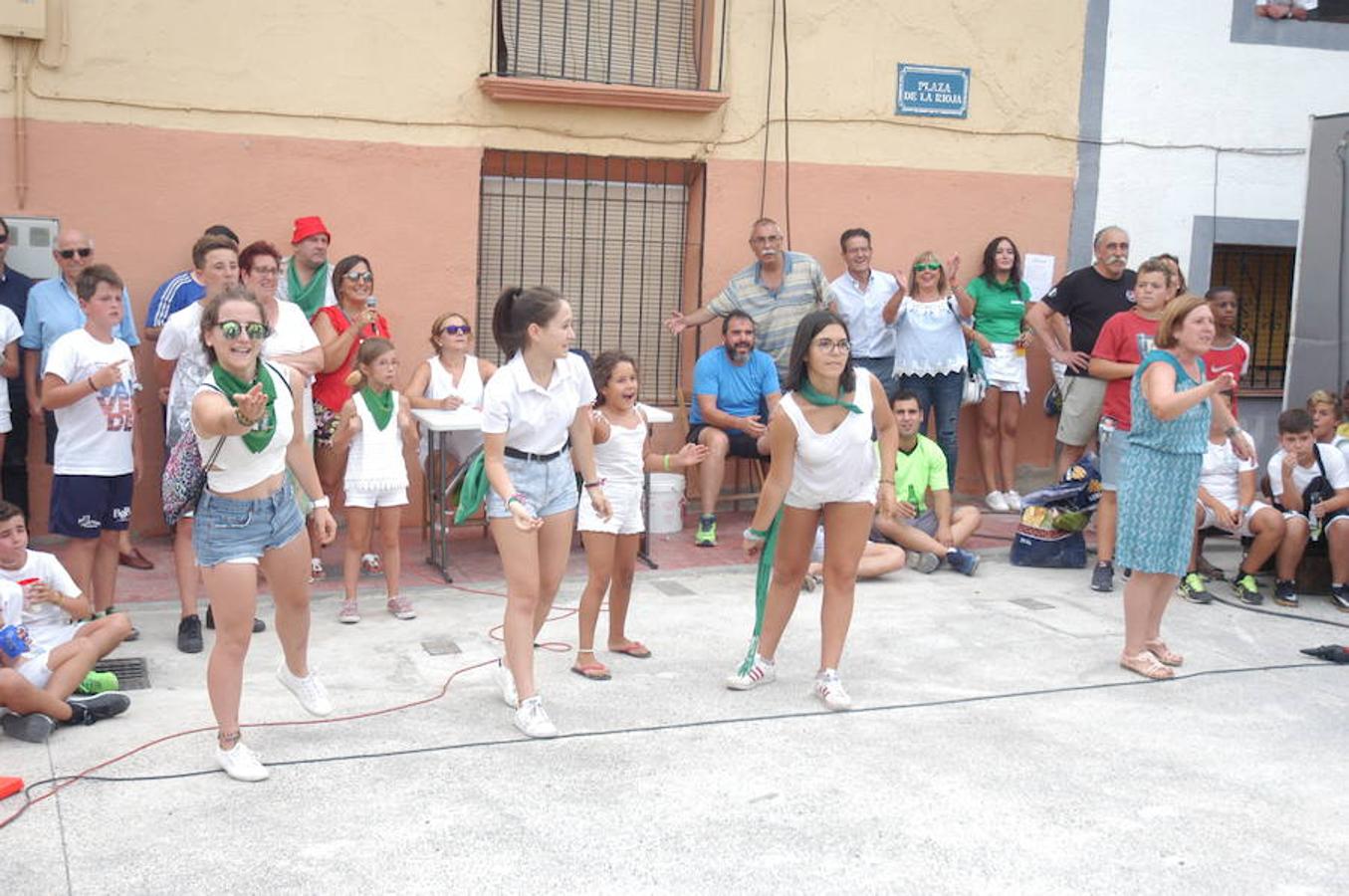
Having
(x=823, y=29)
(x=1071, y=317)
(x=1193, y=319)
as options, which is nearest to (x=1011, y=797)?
(x=1193, y=319)

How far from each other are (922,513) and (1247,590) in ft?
6.11

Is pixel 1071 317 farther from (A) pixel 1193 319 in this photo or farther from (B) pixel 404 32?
(B) pixel 404 32

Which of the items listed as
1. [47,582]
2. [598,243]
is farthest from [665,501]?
[47,582]

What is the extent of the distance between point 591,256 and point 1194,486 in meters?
4.58

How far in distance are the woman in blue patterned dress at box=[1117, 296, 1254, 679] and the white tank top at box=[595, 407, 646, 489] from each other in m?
2.18

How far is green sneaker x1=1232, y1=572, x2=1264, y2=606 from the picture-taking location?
7699 millimetres

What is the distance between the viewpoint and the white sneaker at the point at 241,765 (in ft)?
15.0

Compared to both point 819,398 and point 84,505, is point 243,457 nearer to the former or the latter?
point 84,505

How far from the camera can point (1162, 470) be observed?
6098mm

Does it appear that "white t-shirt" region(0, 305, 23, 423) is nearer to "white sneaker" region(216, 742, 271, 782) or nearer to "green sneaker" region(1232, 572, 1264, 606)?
"white sneaker" region(216, 742, 271, 782)

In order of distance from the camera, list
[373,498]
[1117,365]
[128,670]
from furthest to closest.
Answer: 1. [1117,365]
2. [373,498]
3. [128,670]

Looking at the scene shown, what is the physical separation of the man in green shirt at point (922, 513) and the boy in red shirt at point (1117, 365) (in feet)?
2.50

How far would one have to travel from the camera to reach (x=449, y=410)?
7652 millimetres

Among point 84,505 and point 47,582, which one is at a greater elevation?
point 84,505
